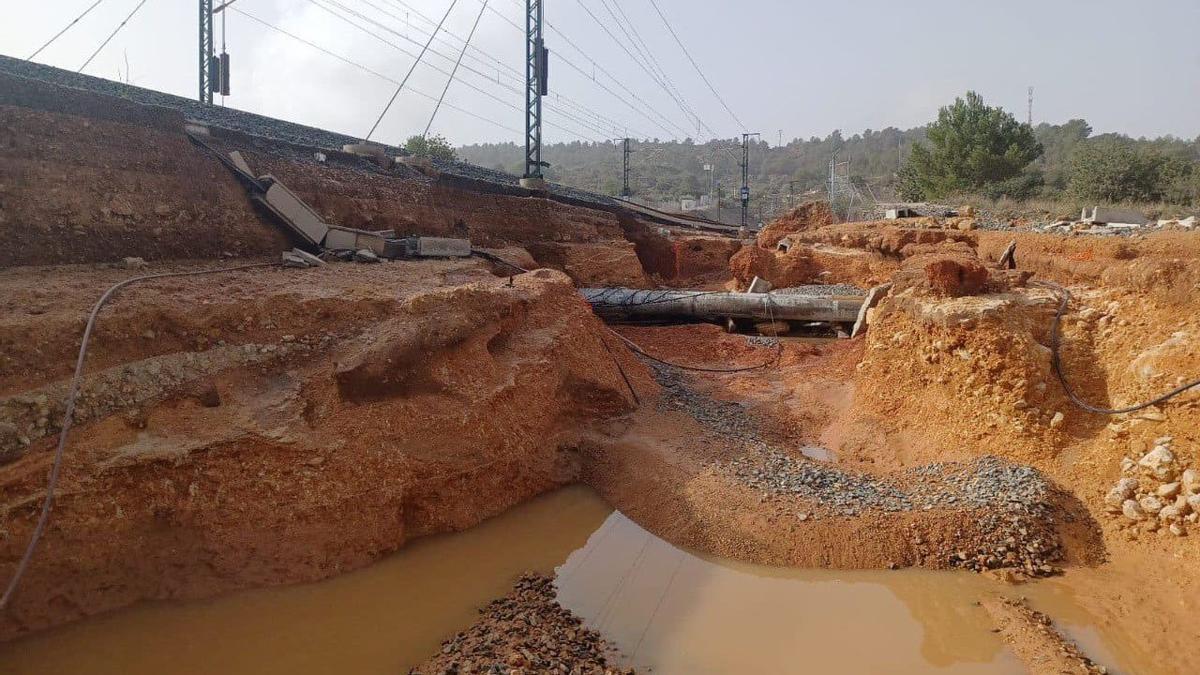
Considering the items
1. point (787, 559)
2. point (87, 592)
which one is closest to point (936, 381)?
point (787, 559)

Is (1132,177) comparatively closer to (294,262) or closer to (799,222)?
(799,222)

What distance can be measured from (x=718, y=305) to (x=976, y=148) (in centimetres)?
2198

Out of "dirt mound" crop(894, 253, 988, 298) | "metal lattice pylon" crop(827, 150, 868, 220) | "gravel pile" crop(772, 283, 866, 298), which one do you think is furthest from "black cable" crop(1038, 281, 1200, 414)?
"metal lattice pylon" crop(827, 150, 868, 220)

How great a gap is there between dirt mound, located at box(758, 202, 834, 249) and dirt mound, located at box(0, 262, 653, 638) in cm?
1823

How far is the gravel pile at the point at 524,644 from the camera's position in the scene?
4.91 metres

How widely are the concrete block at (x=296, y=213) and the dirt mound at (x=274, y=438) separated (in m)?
1.90

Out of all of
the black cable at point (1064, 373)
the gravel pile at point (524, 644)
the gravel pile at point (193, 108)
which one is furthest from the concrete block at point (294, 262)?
the black cable at point (1064, 373)

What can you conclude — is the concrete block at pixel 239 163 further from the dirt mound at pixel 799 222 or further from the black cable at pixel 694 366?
the dirt mound at pixel 799 222

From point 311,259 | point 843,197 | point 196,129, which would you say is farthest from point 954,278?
point 843,197

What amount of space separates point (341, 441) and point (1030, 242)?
13.9 m

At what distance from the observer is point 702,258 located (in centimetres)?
2388

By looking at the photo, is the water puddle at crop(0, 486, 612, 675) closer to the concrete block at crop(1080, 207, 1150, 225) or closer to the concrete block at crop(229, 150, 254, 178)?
the concrete block at crop(229, 150, 254, 178)

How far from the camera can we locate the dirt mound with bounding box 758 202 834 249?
81.7ft

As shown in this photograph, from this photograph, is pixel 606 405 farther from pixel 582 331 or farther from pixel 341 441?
pixel 341 441
